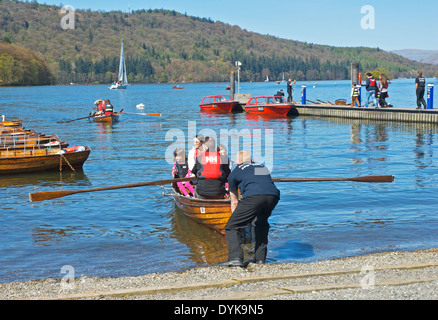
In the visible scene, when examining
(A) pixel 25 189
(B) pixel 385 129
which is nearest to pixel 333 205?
(A) pixel 25 189

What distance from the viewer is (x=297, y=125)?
44594 millimetres

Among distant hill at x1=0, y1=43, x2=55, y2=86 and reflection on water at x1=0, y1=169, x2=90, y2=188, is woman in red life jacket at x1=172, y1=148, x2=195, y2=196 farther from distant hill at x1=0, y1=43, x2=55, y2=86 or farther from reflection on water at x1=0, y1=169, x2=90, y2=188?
distant hill at x1=0, y1=43, x2=55, y2=86

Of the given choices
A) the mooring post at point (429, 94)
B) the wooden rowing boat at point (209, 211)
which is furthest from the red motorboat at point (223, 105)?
the wooden rowing boat at point (209, 211)

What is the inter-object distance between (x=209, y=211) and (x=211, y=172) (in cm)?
101

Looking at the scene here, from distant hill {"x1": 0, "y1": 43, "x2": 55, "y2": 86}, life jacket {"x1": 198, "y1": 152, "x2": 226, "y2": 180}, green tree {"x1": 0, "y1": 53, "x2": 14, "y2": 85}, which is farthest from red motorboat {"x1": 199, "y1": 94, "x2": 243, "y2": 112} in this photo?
distant hill {"x1": 0, "y1": 43, "x2": 55, "y2": 86}

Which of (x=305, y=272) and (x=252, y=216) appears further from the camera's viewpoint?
(x=252, y=216)

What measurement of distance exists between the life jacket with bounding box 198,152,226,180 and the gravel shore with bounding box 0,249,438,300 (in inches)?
129

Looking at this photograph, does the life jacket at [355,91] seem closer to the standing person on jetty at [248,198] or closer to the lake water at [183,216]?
the lake water at [183,216]

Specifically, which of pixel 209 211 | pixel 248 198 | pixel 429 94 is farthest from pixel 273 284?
pixel 429 94

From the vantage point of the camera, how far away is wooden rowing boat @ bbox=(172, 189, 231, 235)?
1283cm

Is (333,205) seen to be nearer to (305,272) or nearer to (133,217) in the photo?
(133,217)

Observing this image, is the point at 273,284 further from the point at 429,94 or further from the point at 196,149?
the point at 429,94
